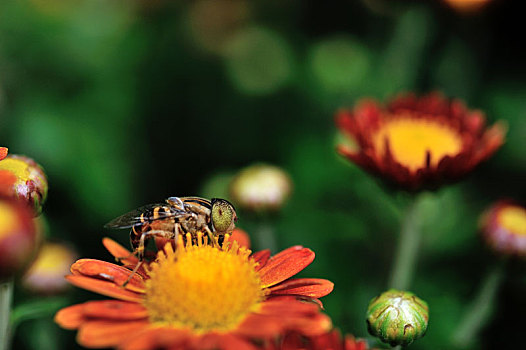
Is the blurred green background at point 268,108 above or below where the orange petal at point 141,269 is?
above

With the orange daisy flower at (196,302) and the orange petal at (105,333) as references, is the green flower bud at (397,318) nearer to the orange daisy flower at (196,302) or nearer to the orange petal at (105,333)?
the orange daisy flower at (196,302)

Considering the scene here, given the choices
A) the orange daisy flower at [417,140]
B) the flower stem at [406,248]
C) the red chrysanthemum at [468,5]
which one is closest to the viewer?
the orange daisy flower at [417,140]

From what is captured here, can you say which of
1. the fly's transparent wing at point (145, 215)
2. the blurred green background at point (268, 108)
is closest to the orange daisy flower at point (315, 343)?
the fly's transparent wing at point (145, 215)

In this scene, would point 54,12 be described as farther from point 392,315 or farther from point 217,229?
point 392,315

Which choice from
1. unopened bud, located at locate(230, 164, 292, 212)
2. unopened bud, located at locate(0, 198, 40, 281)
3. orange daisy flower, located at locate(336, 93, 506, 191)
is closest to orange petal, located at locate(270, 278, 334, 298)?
unopened bud, located at locate(0, 198, 40, 281)

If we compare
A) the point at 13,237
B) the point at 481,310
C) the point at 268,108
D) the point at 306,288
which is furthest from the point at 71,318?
the point at 268,108

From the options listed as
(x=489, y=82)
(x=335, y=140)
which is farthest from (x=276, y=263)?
(x=489, y=82)

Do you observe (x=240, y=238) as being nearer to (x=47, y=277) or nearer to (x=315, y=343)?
(x=315, y=343)
